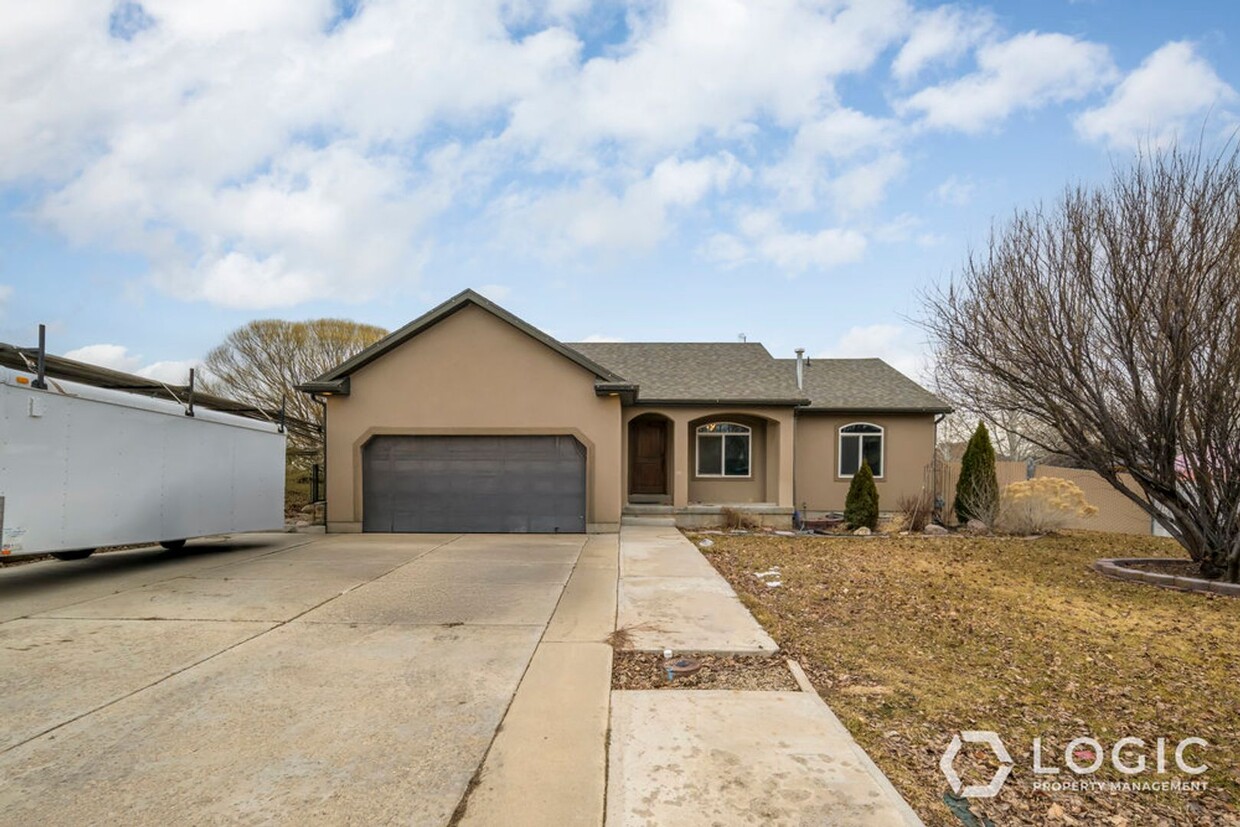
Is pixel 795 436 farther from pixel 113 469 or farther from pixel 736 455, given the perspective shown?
pixel 113 469

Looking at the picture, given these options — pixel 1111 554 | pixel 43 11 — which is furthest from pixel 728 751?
pixel 43 11

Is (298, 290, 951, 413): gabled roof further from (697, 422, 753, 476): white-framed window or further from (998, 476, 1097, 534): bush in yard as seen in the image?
(998, 476, 1097, 534): bush in yard

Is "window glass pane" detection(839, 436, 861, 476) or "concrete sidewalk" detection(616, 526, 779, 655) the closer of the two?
"concrete sidewalk" detection(616, 526, 779, 655)

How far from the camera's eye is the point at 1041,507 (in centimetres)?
1388


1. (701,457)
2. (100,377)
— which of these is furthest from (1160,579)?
(100,377)

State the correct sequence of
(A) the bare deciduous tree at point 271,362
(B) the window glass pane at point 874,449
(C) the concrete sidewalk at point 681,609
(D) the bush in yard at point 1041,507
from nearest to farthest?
(C) the concrete sidewalk at point 681,609, (D) the bush in yard at point 1041,507, (B) the window glass pane at point 874,449, (A) the bare deciduous tree at point 271,362

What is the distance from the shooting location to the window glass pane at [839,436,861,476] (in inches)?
686

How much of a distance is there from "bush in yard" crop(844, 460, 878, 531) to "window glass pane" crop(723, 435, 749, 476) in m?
3.28

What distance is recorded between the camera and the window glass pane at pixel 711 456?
1739 cm

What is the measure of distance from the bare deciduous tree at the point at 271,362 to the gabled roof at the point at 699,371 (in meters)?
9.73

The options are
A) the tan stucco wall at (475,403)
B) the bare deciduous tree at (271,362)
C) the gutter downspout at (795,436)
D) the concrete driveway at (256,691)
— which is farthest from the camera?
the bare deciduous tree at (271,362)

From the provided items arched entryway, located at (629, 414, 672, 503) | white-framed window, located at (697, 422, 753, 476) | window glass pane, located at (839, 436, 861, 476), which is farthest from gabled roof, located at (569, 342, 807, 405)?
window glass pane, located at (839, 436, 861, 476)

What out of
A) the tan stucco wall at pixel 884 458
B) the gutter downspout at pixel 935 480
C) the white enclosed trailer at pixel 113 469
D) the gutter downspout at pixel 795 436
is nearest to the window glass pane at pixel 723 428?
the gutter downspout at pixel 795 436

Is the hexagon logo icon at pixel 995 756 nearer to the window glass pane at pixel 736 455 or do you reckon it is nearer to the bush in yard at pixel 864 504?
the bush in yard at pixel 864 504
